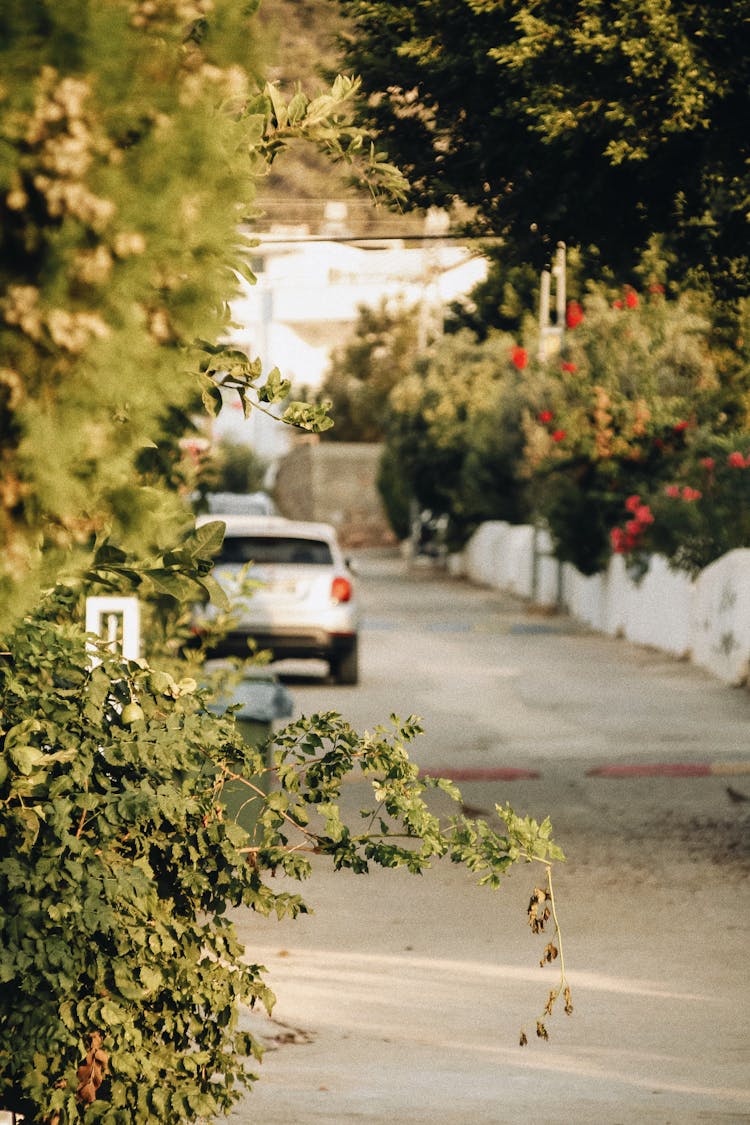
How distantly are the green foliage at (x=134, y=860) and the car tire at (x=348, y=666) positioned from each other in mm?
14740

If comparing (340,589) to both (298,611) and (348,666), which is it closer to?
(298,611)

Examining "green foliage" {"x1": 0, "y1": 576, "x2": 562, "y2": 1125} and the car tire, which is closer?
"green foliage" {"x1": 0, "y1": 576, "x2": 562, "y2": 1125}

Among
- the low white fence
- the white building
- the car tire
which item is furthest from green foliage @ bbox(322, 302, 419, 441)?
the car tire

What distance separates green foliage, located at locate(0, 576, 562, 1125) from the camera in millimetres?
4496

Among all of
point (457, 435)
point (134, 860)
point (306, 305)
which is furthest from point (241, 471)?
point (134, 860)

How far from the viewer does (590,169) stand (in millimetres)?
8719

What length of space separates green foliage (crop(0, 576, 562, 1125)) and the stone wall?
195 ft

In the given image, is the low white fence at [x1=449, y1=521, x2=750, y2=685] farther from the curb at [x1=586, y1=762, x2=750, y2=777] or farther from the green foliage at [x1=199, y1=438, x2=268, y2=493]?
the green foliage at [x1=199, y1=438, x2=268, y2=493]

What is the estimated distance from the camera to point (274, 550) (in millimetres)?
20016

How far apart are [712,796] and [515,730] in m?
3.75

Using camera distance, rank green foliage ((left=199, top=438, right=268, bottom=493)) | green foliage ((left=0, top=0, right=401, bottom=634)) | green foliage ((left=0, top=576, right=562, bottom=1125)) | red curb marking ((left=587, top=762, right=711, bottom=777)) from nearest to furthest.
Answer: green foliage ((left=0, top=0, right=401, bottom=634)) → green foliage ((left=0, top=576, right=562, bottom=1125)) → red curb marking ((left=587, top=762, right=711, bottom=777)) → green foliage ((left=199, top=438, right=268, bottom=493))

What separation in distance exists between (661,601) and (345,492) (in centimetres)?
4372

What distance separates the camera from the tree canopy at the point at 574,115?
26.3 feet

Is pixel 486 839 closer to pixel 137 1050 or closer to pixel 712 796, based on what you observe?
pixel 137 1050
